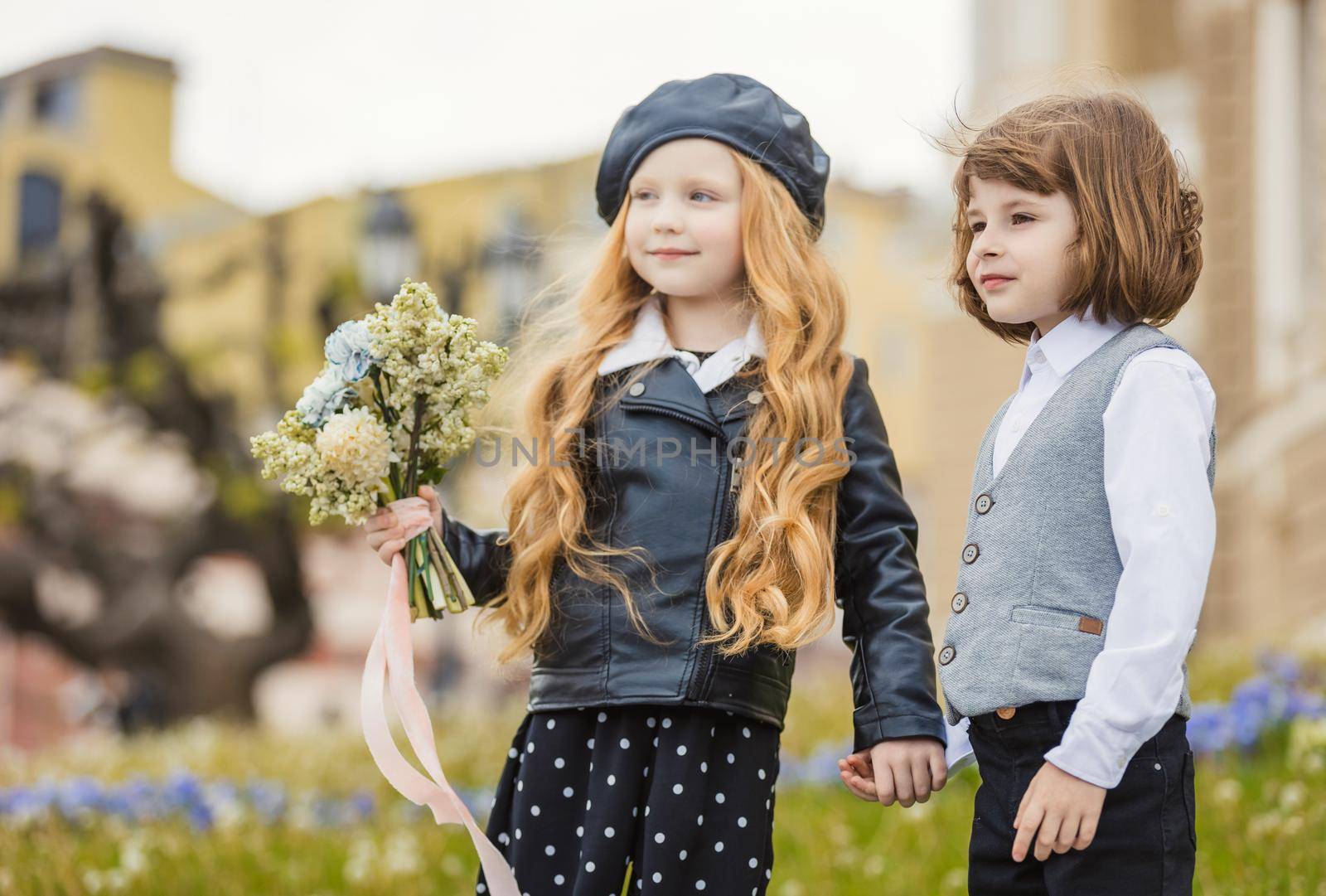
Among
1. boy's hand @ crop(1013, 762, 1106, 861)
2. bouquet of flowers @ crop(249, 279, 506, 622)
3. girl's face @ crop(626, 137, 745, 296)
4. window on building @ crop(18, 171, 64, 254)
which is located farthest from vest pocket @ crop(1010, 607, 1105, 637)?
window on building @ crop(18, 171, 64, 254)

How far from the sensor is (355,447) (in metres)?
2.50

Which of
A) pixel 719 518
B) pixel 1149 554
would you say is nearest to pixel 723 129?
pixel 719 518

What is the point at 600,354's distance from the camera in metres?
2.82

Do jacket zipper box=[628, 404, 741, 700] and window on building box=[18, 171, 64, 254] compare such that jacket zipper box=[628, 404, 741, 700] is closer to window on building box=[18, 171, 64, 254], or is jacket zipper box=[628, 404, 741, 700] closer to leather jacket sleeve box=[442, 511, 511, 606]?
leather jacket sleeve box=[442, 511, 511, 606]

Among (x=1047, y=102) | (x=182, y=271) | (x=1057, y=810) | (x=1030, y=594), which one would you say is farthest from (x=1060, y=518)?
(x=182, y=271)

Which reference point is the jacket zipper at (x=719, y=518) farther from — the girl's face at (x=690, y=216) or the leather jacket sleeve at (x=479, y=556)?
the leather jacket sleeve at (x=479, y=556)

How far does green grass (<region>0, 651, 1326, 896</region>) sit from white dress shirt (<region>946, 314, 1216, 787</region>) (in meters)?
1.63

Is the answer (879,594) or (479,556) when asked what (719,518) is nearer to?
(879,594)

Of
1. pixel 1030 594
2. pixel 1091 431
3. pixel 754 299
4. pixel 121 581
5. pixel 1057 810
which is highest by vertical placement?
pixel 754 299

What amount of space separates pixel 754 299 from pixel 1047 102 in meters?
0.69

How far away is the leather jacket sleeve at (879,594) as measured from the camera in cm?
246

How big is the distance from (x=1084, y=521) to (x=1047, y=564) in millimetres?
85

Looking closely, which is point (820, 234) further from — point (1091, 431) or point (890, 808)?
point (890, 808)

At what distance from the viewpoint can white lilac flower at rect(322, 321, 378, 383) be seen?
2.56 meters
